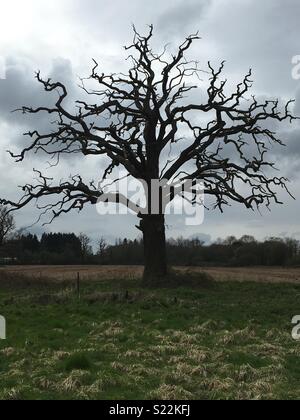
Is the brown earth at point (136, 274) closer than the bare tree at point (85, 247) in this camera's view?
Yes

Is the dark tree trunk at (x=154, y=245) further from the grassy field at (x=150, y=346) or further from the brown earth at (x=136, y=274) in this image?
the grassy field at (x=150, y=346)

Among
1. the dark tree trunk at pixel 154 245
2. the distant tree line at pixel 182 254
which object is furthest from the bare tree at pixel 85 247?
the dark tree trunk at pixel 154 245

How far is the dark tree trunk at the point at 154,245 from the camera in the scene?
86.1 feet

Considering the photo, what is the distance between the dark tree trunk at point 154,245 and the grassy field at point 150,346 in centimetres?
360

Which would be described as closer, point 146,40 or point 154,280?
point 154,280

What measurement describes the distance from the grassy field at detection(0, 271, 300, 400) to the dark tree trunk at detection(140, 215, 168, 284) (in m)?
3.60

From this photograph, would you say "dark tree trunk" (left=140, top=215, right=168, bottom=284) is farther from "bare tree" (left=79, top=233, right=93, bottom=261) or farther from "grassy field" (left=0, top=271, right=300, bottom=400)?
"bare tree" (left=79, top=233, right=93, bottom=261)

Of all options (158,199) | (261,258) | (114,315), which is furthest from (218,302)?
(261,258)

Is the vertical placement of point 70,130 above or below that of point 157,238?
above

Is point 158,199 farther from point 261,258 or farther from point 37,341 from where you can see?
point 261,258

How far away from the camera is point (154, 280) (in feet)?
83.9

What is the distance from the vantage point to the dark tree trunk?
86.1 ft

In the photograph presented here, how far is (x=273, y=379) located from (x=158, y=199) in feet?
56.3

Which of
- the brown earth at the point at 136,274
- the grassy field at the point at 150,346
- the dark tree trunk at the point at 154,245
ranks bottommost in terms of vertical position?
the grassy field at the point at 150,346
